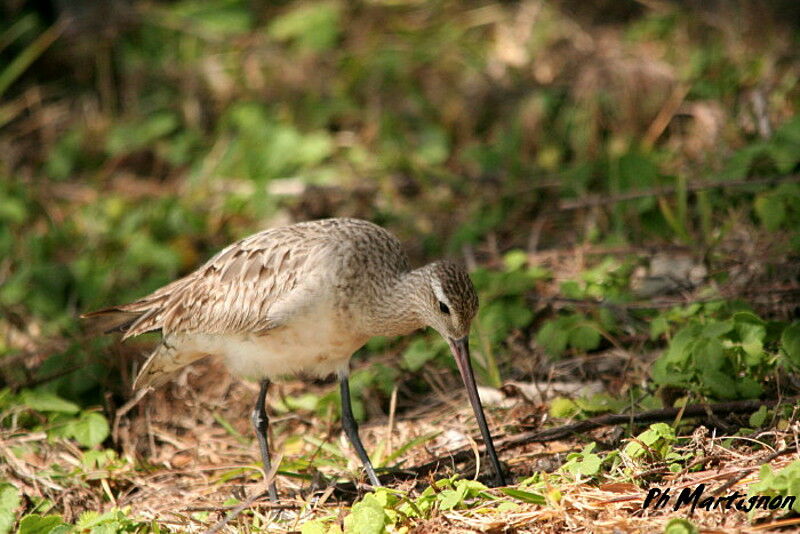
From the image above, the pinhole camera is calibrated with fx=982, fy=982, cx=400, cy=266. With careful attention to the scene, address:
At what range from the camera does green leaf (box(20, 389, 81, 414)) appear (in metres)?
5.64

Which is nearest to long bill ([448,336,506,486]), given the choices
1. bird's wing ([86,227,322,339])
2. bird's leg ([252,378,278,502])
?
bird's wing ([86,227,322,339])

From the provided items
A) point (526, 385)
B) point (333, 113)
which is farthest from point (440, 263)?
point (333, 113)

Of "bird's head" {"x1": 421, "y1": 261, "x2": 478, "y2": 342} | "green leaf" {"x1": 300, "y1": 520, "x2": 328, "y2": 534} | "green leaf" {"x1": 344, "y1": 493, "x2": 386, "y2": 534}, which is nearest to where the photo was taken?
"green leaf" {"x1": 344, "y1": 493, "x2": 386, "y2": 534}

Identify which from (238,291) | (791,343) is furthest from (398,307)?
(791,343)

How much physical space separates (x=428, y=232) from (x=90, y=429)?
3121mm

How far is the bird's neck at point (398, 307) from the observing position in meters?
5.07

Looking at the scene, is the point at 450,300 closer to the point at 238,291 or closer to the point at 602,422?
the point at 602,422

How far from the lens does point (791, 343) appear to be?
A: 4664mm

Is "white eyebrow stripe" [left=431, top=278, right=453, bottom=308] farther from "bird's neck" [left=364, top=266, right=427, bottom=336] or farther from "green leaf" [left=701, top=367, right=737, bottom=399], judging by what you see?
"green leaf" [left=701, top=367, right=737, bottom=399]

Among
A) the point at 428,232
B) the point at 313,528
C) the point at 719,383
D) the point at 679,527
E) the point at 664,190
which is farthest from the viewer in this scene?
the point at 428,232

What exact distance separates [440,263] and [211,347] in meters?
1.44

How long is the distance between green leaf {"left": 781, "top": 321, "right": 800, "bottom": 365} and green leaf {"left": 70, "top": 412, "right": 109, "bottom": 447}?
11.9ft

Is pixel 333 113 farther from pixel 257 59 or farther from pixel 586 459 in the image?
pixel 586 459

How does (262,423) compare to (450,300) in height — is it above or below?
below
